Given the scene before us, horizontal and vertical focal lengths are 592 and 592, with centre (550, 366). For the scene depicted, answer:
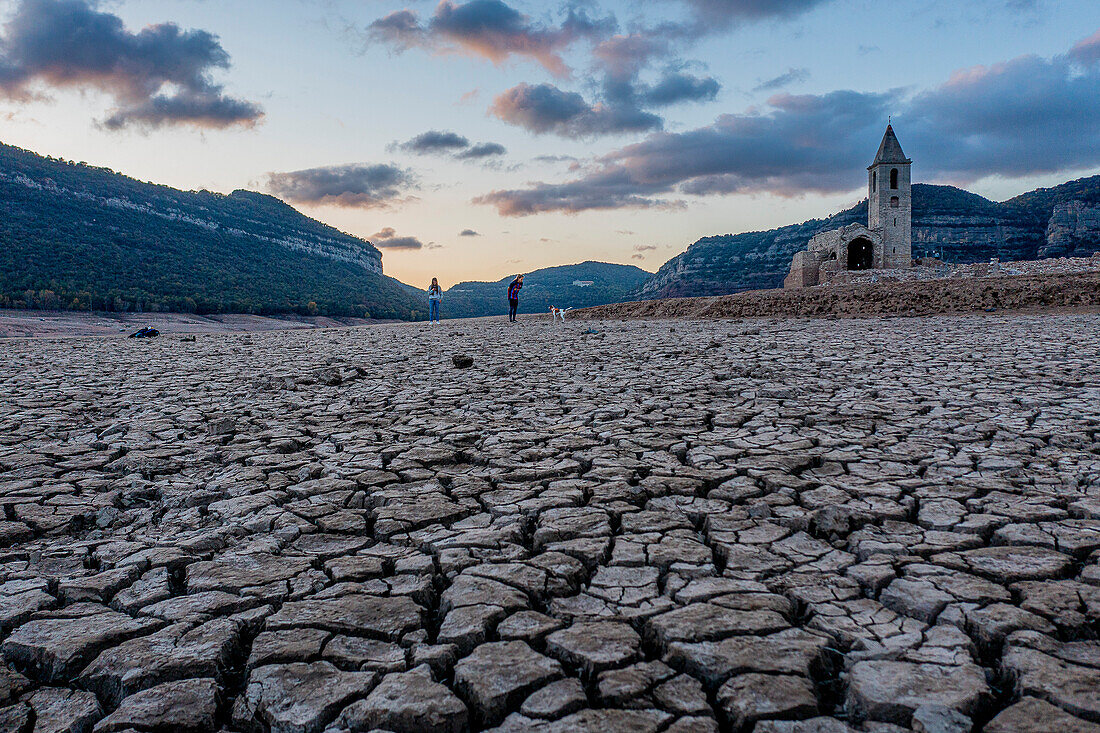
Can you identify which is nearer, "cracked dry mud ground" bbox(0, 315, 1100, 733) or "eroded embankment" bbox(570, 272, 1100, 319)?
"cracked dry mud ground" bbox(0, 315, 1100, 733)

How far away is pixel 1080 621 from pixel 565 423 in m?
2.85

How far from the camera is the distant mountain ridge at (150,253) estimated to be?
34.7 meters

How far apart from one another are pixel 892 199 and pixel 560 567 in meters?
42.5

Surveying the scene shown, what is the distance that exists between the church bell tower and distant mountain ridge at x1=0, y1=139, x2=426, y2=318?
3501 cm

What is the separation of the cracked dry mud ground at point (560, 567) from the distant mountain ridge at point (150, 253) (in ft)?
112

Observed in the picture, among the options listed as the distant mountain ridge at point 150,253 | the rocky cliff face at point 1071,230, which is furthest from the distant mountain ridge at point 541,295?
the rocky cliff face at point 1071,230

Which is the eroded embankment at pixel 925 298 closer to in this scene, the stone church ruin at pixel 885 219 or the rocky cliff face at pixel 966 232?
the stone church ruin at pixel 885 219

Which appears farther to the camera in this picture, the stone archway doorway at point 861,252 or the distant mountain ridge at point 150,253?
the stone archway doorway at point 861,252

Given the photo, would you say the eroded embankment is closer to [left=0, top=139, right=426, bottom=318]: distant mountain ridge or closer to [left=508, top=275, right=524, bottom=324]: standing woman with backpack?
[left=508, top=275, right=524, bottom=324]: standing woman with backpack

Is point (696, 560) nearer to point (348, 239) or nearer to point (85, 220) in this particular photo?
point (85, 220)

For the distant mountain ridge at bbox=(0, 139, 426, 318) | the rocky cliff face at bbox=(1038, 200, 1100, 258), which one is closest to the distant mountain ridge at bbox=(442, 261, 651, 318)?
the distant mountain ridge at bbox=(0, 139, 426, 318)

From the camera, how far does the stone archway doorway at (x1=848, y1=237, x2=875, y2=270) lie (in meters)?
35.9

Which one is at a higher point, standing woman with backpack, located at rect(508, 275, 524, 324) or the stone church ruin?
the stone church ruin

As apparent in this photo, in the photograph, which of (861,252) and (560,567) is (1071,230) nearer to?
(861,252)
